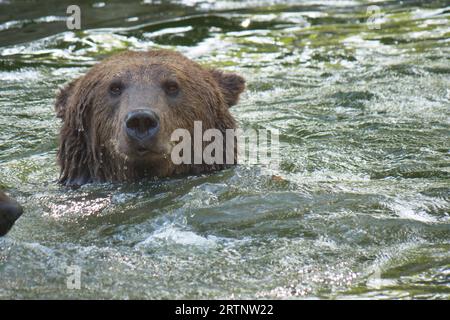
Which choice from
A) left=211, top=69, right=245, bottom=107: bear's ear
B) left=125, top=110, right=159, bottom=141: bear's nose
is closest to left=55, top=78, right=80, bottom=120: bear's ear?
left=211, top=69, right=245, bottom=107: bear's ear

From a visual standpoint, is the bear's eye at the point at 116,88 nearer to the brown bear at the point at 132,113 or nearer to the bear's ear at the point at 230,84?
the brown bear at the point at 132,113

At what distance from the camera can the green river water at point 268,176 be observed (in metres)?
5.73

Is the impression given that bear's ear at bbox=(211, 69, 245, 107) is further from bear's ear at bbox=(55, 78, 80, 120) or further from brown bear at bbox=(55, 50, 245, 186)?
bear's ear at bbox=(55, 78, 80, 120)

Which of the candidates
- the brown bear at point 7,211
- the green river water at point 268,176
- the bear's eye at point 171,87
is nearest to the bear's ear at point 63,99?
the green river water at point 268,176

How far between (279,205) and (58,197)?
1919 mm

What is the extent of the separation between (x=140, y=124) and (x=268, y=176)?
1.36 metres

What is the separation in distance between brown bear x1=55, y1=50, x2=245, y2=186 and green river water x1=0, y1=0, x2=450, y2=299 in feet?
0.68

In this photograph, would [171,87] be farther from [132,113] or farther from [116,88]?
[132,113]

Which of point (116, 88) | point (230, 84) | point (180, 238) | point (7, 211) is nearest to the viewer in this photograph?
point (7, 211)

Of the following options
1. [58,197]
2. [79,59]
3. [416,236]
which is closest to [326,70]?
[79,59]

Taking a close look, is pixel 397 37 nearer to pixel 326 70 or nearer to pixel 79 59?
pixel 326 70

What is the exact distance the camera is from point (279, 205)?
23.1 feet

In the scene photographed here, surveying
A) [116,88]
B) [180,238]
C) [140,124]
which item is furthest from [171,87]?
[180,238]

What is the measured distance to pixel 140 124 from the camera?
7.10 meters
